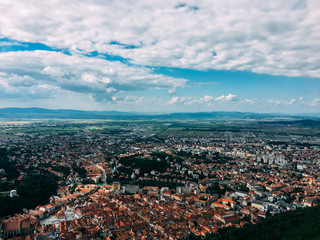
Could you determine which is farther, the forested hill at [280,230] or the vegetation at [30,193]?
the vegetation at [30,193]

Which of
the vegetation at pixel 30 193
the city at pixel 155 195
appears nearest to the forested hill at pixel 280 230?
the city at pixel 155 195

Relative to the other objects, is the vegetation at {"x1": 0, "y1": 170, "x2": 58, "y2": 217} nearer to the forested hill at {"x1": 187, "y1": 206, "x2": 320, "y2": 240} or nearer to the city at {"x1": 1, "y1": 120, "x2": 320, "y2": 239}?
the city at {"x1": 1, "y1": 120, "x2": 320, "y2": 239}

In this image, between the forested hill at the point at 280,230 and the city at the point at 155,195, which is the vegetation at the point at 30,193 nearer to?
the city at the point at 155,195

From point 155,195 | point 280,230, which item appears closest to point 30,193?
point 155,195

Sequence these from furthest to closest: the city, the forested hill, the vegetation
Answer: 1. the vegetation
2. the city
3. the forested hill

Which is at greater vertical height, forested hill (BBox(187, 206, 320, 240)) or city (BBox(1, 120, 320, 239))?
forested hill (BBox(187, 206, 320, 240))

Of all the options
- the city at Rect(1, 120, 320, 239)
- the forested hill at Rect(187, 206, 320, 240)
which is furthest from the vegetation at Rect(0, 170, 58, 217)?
the forested hill at Rect(187, 206, 320, 240)

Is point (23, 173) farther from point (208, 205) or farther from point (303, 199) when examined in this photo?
point (303, 199)

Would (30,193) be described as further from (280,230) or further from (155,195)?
(280,230)
